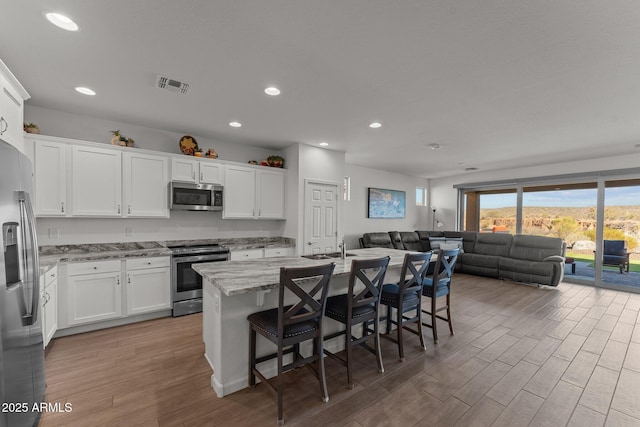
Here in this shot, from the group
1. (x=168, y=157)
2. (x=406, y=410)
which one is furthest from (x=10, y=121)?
(x=406, y=410)

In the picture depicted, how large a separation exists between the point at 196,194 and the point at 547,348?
15.9ft

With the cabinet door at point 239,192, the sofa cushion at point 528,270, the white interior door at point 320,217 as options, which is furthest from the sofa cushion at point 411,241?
the cabinet door at point 239,192

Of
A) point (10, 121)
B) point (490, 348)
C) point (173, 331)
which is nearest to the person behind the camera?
point (10, 121)

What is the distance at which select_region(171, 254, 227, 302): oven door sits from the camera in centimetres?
377

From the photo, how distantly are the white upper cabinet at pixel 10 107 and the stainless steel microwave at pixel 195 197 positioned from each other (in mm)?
1665

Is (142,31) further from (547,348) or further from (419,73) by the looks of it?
(547,348)

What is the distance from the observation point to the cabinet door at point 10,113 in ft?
6.97

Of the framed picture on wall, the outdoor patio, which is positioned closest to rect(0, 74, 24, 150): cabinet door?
the framed picture on wall

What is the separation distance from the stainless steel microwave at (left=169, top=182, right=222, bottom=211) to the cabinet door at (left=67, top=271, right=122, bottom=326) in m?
1.18

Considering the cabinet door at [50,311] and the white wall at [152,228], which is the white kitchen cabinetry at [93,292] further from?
the white wall at [152,228]

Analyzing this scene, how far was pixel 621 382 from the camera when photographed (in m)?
2.39

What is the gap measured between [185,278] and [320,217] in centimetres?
247

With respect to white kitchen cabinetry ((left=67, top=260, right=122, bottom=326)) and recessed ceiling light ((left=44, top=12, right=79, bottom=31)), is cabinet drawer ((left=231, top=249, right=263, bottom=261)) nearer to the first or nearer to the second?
white kitchen cabinetry ((left=67, top=260, right=122, bottom=326))

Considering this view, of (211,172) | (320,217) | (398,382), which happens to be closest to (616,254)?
(320,217)
